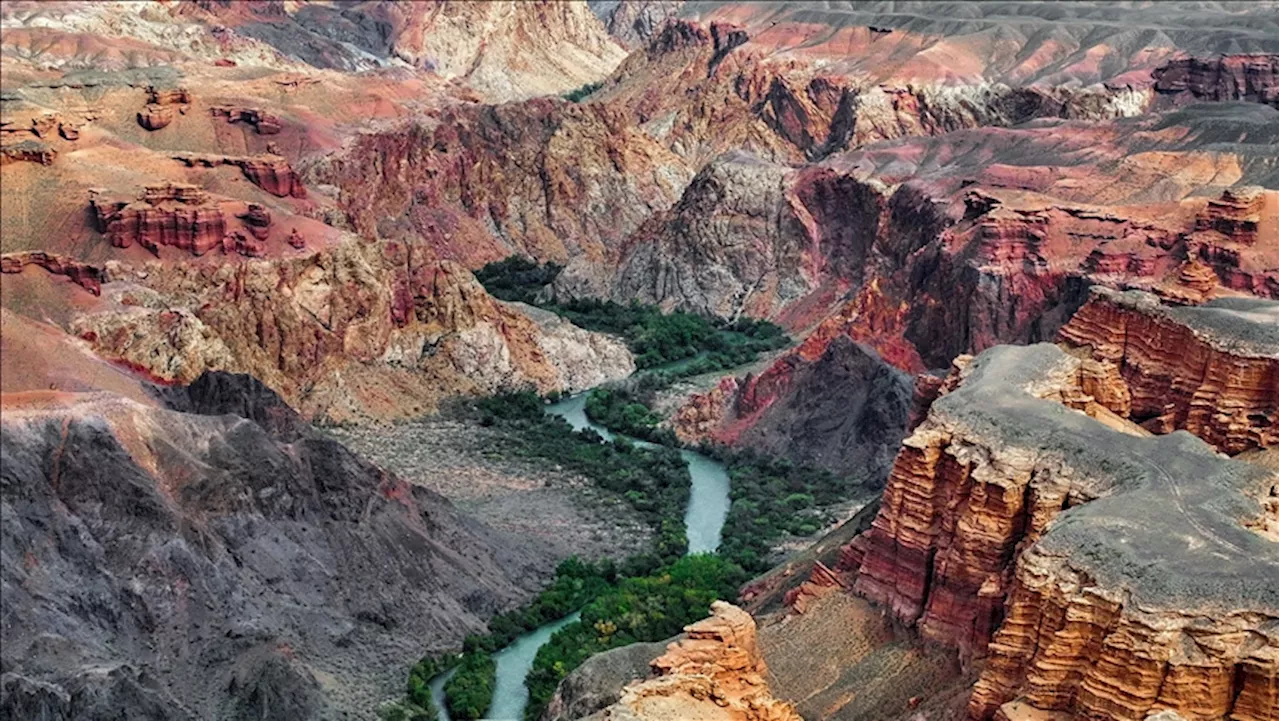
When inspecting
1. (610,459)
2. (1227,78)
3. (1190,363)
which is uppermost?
(1190,363)

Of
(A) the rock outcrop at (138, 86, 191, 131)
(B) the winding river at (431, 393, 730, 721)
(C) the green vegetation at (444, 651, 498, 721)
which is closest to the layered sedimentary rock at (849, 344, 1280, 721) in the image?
(C) the green vegetation at (444, 651, 498, 721)

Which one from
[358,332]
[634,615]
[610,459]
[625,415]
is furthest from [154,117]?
[634,615]

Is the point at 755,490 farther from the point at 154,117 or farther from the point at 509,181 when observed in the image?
the point at 509,181

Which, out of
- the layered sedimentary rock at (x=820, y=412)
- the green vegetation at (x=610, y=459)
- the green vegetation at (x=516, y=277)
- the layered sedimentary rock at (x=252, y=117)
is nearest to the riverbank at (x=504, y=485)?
the green vegetation at (x=610, y=459)

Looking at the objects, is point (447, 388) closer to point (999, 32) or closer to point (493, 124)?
point (493, 124)

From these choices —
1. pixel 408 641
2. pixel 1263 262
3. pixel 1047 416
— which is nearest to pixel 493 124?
pixel 1263 262

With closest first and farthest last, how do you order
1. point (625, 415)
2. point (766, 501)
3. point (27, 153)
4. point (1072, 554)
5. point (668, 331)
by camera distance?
point (1072, 554), point (766, 501), point (27, 153), point (625, 415), point (668, 331)
